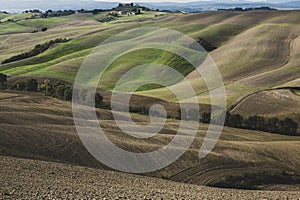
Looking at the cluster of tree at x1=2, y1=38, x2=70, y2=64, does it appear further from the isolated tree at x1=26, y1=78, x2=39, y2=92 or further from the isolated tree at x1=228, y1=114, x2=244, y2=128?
the isolated tree at x1=228, y1=114, x2=244, y2=128

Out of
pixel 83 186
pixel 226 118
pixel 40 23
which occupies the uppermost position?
pixel 83 186

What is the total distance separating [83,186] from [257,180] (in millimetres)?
14716

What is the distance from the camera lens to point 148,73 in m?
75.8

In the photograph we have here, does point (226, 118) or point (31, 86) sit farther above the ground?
point (31, 86)

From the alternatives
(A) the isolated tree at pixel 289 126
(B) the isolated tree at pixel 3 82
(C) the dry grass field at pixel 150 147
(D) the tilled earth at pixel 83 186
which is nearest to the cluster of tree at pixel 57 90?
(B) the isolated tree at pixel 3 82

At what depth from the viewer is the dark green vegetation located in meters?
30.1

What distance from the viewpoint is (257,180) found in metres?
31.2

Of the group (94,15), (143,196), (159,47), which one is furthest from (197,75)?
(94,15)

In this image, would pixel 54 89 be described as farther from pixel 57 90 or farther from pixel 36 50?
pixel 36 50

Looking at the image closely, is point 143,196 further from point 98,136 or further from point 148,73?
point 148,73

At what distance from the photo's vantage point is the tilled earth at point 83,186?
19.7m

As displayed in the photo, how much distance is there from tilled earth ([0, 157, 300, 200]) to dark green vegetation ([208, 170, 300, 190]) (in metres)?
3.66

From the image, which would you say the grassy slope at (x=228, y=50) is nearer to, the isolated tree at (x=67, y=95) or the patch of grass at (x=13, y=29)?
the isolated tree at (x=67, y=95)

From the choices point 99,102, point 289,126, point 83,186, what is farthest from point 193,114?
point 83,186
